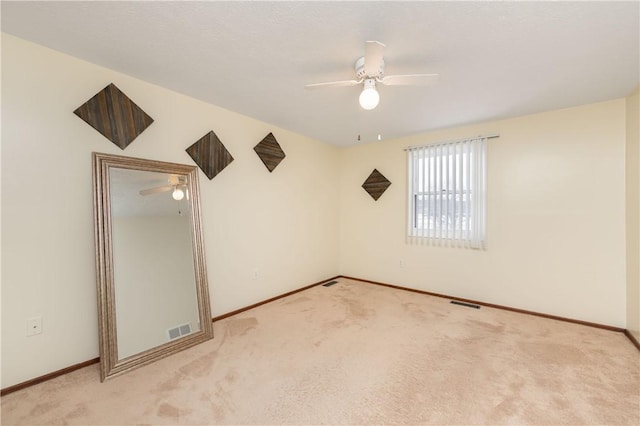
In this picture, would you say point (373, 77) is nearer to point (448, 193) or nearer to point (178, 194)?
point (178, 194)

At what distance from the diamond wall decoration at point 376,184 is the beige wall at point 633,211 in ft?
8.32

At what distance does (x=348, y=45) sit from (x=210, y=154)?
1840 millimetres

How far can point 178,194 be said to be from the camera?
2.65 m

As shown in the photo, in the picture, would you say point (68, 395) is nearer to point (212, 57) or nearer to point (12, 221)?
point (12, 221)

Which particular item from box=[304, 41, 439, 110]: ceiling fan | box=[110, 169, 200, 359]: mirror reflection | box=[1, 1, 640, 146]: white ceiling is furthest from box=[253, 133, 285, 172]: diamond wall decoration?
box=[304, 41, 439, 110]: ceiling fan

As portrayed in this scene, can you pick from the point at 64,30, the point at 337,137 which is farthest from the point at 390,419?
the point at 337,137

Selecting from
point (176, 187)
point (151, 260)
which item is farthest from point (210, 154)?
point (151, 260)

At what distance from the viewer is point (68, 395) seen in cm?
179

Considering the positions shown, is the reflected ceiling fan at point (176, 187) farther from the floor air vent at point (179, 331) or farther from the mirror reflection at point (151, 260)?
the floor air vent at point (179, 331)

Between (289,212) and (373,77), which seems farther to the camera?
(289,212)

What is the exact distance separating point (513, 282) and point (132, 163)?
430 cm

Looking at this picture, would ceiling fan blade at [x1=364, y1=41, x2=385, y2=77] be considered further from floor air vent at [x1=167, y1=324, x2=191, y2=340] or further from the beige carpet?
floor air vent at [x1=167, y1=324, x2=191, y2=340]

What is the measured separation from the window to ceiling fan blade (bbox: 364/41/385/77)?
2.26 m

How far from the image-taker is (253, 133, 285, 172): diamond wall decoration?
137 inches
